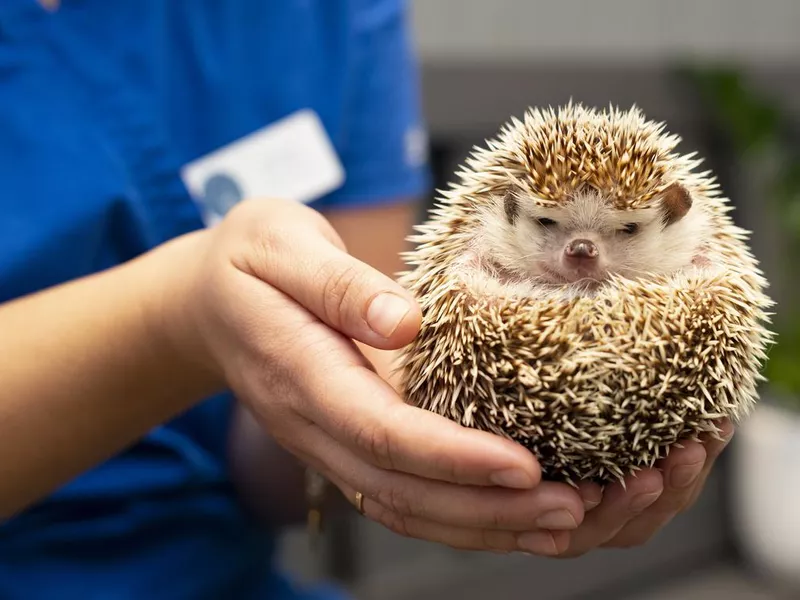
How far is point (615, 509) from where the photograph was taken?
79 centimetres

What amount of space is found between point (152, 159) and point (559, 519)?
0.86 m

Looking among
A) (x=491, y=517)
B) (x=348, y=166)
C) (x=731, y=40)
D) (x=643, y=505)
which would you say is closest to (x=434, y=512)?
(x=491, y=517)

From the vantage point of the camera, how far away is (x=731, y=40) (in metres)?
3.55

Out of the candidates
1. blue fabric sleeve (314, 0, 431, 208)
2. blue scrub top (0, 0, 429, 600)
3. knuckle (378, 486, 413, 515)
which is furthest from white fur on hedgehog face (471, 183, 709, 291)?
blue fabric sleeve (314, 0, 431, 208)

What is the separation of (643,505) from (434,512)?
197mm

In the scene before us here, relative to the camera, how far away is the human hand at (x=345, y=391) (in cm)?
73

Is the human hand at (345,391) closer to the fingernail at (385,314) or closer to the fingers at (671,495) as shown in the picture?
the fingernail at (385,314)

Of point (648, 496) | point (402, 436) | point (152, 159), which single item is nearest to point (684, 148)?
point (152, 159)

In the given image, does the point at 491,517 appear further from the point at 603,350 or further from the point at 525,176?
the point at 525,176

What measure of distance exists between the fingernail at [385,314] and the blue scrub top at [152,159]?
1.34ft

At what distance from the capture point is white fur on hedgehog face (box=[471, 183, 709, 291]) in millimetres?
844

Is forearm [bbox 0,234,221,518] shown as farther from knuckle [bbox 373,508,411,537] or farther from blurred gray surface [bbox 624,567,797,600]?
blurred gray surface [bbox 624,567,797,600]

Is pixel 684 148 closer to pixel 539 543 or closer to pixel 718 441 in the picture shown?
pixel 718 441

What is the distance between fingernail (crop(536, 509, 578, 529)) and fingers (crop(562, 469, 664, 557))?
7 centimetres
